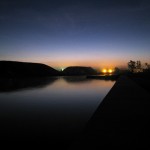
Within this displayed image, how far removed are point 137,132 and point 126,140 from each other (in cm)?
84

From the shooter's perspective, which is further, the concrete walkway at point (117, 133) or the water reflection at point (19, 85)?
the water reflection at point (19, 85)

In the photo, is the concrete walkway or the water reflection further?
the water reflection

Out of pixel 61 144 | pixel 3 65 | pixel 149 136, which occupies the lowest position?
pixel 61 144

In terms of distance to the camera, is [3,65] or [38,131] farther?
[3,65]

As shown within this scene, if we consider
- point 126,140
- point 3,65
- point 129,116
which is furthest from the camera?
point 3,65

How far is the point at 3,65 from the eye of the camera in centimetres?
11875

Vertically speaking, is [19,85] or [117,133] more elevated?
[19,85]

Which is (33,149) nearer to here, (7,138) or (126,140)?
(7,138)

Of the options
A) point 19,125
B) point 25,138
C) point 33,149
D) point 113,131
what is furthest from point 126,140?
point 19,125

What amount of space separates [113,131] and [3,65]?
127032 millimetres

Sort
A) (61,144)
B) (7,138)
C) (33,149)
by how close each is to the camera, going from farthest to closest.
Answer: (7,138), (61,144), (33,149)

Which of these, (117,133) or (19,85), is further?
(19,85)

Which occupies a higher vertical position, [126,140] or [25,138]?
[126,140]

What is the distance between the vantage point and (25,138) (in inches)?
239
